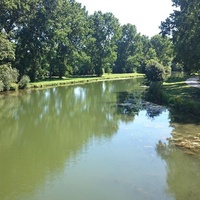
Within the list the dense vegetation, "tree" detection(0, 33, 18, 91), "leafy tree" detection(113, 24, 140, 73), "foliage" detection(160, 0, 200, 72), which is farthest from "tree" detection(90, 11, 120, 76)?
"foliage" detection(160, 0, 200, 72)

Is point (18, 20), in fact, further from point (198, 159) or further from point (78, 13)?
point (198, 159)

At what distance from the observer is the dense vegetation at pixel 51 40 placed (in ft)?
173

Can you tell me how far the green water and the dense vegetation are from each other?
21394 mm

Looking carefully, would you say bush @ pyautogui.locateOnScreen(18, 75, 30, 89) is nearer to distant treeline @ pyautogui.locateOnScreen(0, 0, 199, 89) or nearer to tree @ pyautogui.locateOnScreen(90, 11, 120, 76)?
distant treeline @ pyautogui.locateOnScreen(0, 0, 199, 89)

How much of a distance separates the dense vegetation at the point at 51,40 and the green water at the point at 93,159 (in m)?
21.4

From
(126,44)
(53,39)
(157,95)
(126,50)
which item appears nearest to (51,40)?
(53,39)

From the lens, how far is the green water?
44.5 ft

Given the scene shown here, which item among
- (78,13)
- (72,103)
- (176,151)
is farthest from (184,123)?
(78,13)

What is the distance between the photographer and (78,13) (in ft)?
241

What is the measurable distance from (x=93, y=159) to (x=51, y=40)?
1875 inches

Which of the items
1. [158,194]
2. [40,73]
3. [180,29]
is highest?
[180,29]

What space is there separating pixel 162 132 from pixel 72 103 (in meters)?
18.0

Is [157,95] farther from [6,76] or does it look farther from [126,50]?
[126,50]

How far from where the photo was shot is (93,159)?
1761 cm
